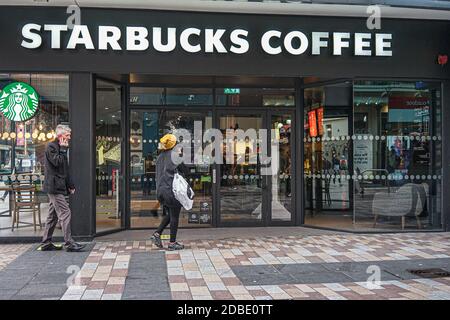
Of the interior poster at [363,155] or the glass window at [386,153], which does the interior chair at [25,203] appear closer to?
the glass window at [386,153]

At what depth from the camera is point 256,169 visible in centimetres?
1009

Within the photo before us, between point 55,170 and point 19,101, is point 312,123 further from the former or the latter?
point 19,101

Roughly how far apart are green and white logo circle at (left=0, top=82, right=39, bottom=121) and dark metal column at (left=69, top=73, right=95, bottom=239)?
2.46 feet

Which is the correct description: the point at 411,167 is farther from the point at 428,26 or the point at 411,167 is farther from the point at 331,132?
the point at 428,26

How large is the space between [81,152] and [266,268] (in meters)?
3.81

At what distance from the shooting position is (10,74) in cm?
862

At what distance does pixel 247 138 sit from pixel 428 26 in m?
3.92

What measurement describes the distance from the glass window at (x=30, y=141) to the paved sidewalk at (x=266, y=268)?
4.66 feet

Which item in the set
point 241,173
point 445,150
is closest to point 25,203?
point 241,173

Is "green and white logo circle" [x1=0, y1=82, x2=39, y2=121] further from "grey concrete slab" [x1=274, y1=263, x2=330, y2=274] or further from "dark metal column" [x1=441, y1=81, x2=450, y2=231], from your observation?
"dark metal column" [x1=441, y1=81, x2=450, y2=231]

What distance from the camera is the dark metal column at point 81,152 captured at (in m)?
8.62

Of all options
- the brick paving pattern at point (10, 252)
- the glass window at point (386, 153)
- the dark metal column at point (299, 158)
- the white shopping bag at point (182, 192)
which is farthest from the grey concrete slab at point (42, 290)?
the glass window at point (386, 153)

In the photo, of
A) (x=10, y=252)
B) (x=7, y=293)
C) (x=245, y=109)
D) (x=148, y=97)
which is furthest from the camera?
(x=245, y=109)

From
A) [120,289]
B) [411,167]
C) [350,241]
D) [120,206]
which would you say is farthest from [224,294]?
[411,167]
